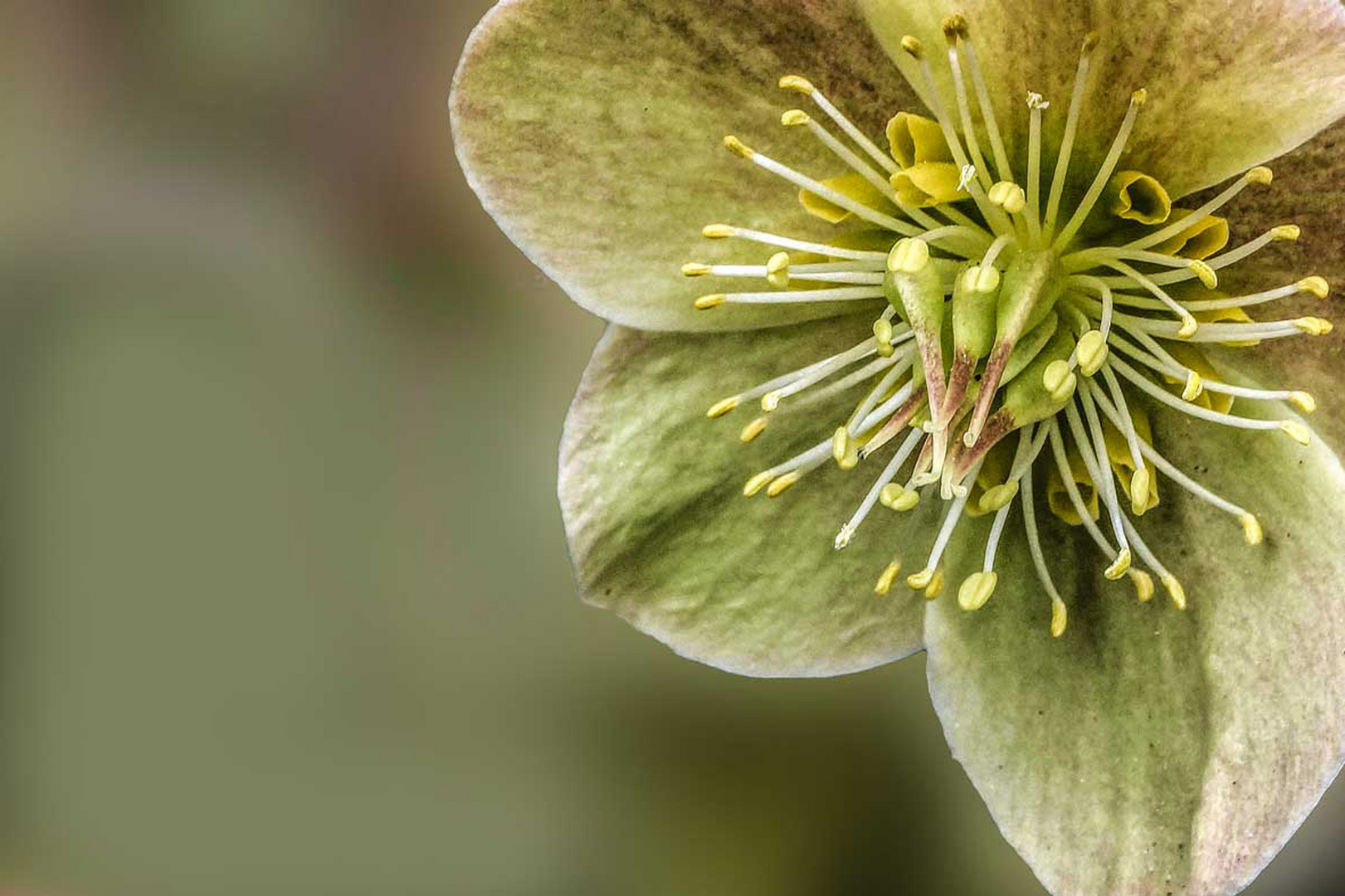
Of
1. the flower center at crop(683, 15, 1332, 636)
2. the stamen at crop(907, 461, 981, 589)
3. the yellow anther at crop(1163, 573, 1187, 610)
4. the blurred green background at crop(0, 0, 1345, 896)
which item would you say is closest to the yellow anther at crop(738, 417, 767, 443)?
the flower center at crop(683, 15, 1332, 636)

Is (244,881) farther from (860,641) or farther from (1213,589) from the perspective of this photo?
(1213,589)

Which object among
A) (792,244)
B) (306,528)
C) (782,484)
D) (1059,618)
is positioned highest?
(792,244)

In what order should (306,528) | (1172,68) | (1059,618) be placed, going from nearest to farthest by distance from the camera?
(1172,68) → (1059,618) → (306,528)

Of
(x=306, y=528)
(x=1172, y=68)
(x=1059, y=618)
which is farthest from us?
(x=306, y=528)

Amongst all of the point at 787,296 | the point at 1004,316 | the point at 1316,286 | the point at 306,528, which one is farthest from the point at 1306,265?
the point at 306,528

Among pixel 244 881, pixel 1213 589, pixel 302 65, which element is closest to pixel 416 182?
pixel 302 65

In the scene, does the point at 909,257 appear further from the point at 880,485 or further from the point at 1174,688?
the point at 1174,688
